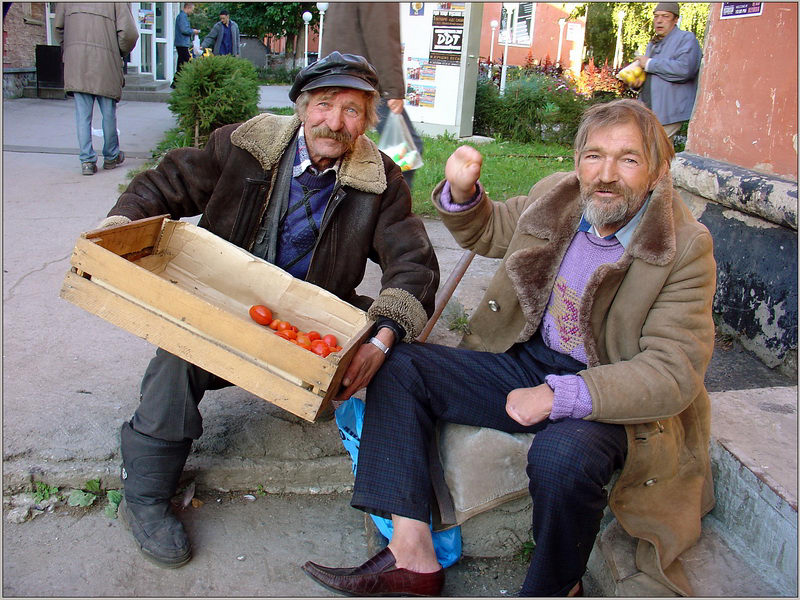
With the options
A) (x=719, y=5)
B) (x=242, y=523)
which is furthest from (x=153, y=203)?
(x=719, y=5)

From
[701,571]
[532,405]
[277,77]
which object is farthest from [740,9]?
[277,77]

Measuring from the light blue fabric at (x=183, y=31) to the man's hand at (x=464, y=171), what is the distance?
50.5ft

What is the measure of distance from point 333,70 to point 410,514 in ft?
5.28

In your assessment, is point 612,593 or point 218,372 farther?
point 612,593

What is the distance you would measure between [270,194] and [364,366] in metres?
0.83

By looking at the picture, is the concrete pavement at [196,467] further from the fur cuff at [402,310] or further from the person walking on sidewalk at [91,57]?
the person walking on sidewalk at [91,57]

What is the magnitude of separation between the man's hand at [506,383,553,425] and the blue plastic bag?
0.58 metres

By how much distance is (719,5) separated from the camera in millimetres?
4180

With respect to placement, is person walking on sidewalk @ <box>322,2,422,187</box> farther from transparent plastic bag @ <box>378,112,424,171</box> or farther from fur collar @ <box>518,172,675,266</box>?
fur collar @ <box>518,172,675,266</box>

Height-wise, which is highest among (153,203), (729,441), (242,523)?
(153,203)

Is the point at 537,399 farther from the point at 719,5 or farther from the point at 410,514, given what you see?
the point at 719,5

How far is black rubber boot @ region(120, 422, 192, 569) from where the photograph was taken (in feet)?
7.85

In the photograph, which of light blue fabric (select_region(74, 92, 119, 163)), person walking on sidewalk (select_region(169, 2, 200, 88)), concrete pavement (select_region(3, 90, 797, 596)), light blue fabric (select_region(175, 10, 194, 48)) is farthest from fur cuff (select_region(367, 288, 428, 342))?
light blue fabric (select_region(175, 10, 194, 48))

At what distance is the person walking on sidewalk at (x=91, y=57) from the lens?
22.2 feet
